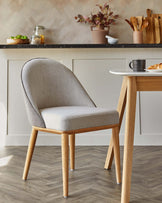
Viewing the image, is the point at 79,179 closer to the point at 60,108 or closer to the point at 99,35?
the point at 60,108

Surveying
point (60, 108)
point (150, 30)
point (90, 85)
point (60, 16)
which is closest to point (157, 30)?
point (150, 30)

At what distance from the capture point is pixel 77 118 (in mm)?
1791

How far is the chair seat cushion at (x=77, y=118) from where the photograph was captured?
1.77m

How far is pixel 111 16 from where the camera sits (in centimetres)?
327

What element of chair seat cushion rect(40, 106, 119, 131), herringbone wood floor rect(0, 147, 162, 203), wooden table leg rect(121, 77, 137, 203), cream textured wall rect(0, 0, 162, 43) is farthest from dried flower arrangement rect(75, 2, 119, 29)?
wooden table leg rect(121, 77, 137, 203)

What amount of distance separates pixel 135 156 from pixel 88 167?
541 mm

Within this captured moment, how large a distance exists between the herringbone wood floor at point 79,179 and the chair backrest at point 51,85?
0.51 metres

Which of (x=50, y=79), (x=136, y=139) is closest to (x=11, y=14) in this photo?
(x=50, y=79)

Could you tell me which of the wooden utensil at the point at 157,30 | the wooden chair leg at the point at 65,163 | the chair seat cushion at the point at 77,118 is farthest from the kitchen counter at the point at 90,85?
the wooden chair leg at the point at 65,163

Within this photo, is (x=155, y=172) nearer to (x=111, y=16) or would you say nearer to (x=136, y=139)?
(x=136, y=139)

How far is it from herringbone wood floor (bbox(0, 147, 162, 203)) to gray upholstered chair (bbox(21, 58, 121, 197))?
10cm

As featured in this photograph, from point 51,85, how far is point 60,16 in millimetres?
1342

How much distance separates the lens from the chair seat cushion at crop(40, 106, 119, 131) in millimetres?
1770

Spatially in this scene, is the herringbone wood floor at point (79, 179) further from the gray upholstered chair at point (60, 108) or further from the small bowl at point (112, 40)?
the small bowl at point (112, 40)
